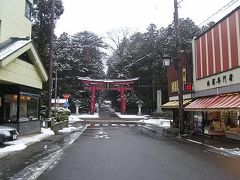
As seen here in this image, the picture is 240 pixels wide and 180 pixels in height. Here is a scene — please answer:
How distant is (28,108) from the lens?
84.4 ft

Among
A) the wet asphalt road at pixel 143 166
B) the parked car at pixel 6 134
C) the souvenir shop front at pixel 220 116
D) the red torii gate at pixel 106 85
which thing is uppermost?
the red torii gate at pixel 106 85

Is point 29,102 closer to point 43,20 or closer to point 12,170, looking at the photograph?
point 12,170

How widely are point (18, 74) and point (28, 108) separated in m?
3.67

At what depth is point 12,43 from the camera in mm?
23922

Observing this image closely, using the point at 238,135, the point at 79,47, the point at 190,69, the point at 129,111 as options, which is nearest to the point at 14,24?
the point at 190,69

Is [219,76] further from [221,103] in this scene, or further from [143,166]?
[143,166]

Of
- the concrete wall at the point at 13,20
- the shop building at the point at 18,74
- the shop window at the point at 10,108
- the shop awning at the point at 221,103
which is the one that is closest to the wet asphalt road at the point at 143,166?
the shop awning at the point at 221,103

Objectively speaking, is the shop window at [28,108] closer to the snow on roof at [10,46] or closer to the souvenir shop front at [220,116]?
the snow on roof at [10,46]

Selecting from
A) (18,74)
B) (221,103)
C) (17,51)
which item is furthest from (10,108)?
(221,103)

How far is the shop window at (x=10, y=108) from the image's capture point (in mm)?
23203

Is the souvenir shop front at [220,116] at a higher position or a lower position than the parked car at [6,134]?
higher

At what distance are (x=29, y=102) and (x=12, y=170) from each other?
50.8ft

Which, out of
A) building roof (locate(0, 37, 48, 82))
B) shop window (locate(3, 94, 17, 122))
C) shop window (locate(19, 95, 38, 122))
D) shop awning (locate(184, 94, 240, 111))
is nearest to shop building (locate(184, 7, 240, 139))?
shop awning (locate(184, 94, 240, 111))

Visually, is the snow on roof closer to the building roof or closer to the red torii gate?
the building roof
